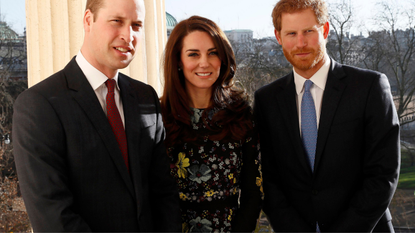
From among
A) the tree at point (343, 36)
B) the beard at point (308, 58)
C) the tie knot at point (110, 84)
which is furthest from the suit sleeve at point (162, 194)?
the tree at point (343, 36)

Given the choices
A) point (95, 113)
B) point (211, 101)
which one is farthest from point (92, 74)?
point (211, 101)

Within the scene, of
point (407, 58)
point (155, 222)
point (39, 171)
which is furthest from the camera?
point (407, 58)

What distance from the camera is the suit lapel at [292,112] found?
69.2 inches

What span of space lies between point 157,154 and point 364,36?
283 cm

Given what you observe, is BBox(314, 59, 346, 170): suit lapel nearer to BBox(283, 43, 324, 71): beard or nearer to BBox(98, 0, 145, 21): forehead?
BBox(283, 43, 324, 71): beard

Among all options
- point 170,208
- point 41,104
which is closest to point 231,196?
point 170,208

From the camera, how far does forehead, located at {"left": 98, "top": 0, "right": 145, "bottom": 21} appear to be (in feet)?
4.62

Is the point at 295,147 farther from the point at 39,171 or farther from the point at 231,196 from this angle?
the point at 39,171

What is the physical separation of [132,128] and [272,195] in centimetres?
85

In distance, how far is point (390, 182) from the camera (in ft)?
5.43

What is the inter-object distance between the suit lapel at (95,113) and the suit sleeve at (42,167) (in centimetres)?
13

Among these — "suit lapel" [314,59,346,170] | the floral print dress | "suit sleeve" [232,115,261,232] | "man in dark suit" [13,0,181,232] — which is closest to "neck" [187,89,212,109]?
the floral print dress

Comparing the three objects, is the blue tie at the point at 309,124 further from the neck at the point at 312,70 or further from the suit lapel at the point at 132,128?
the suit lapel at the point at 132,128

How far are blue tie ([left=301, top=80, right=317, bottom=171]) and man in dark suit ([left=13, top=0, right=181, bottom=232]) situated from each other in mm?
779
